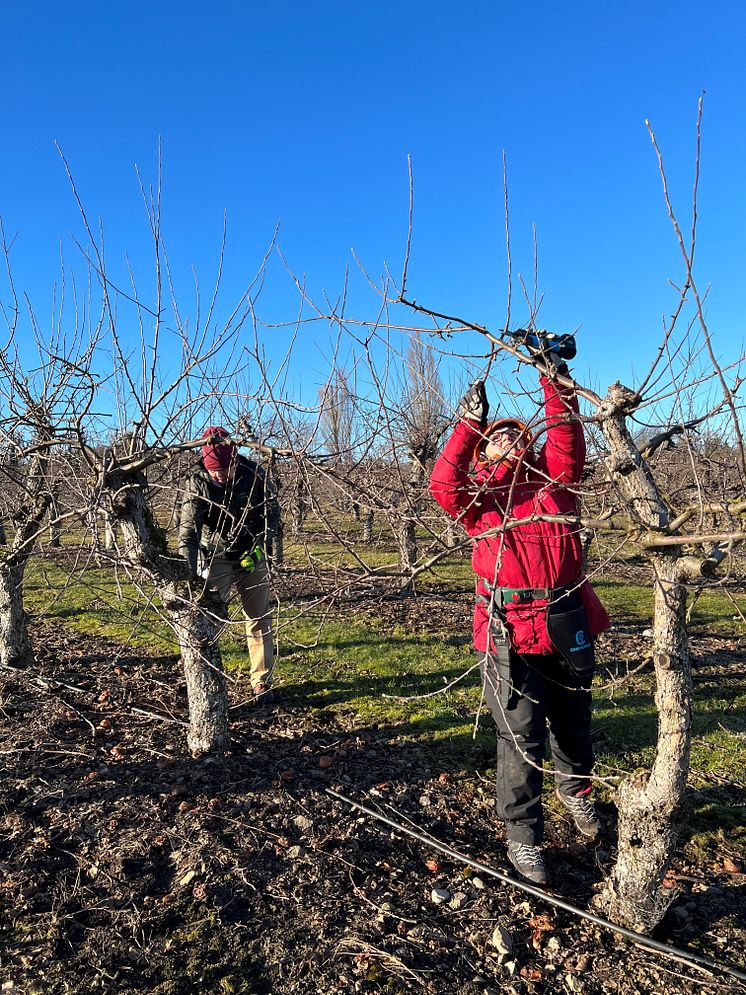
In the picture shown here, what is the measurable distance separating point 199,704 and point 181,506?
4.94 feet

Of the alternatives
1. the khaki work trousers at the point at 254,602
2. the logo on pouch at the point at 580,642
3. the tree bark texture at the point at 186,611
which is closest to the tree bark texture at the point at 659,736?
the logo on pouch at the point at 580,642

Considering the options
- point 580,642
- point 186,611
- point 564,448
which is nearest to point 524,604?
point 580,642

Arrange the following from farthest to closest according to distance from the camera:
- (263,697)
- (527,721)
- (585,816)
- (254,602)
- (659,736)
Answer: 1. (254,602)
2. (263,697)
3. (585,816)
4. (527,721)
5. (659,736)

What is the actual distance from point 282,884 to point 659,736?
166cm

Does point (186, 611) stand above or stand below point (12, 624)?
above

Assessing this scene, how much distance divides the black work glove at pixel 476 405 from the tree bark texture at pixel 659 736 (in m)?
0.60

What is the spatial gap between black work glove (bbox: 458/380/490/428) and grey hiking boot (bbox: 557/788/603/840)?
5.98ft

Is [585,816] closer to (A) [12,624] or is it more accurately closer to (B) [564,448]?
(B) [564,448]

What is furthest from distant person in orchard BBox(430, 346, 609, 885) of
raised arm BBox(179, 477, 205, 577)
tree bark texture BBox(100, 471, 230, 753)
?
raised arm BBox(179, 477, 205, 577)

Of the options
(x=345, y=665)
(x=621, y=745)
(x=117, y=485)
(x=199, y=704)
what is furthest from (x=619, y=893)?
(x=345, y=665)

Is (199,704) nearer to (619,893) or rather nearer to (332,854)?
(332,854)

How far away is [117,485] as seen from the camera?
124 inches

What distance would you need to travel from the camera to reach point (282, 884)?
8.05ft

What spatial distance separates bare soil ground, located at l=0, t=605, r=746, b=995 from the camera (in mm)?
2027
